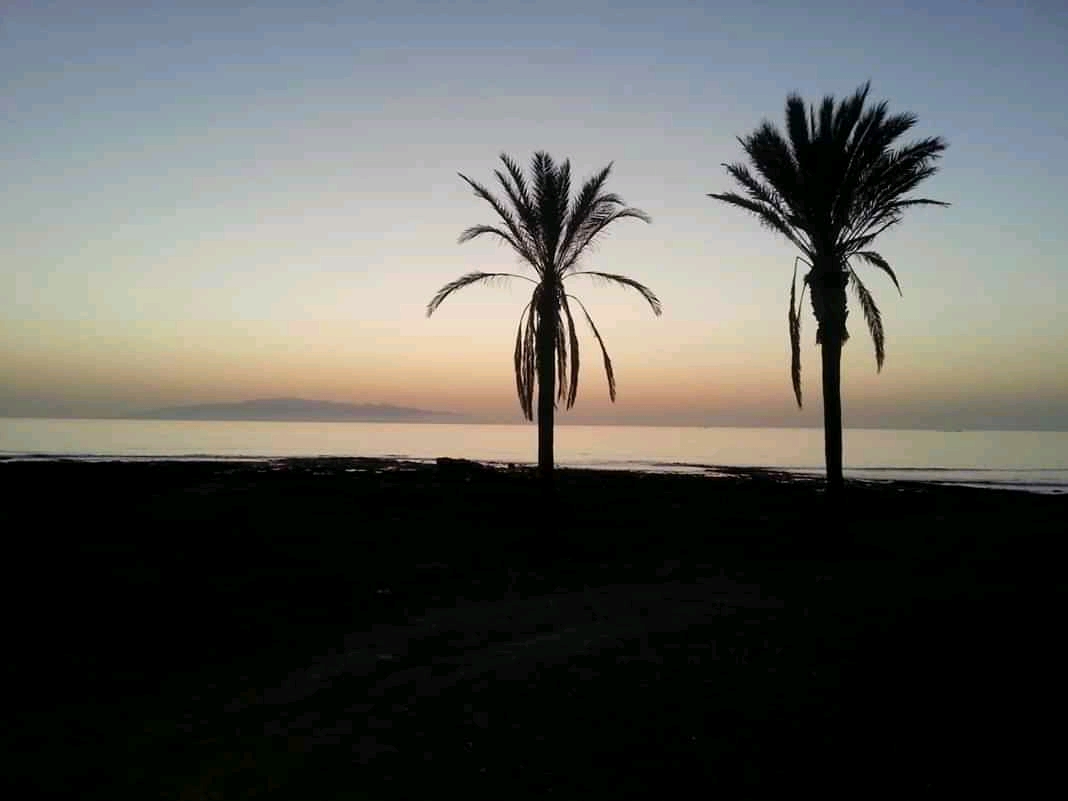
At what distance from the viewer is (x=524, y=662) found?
9.84 m

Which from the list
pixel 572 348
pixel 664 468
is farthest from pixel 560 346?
pixel 664 468

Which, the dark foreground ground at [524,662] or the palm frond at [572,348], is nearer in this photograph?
the dark foreground ground at [524,662]

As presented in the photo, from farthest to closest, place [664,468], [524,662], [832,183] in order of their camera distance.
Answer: [664,468] < [832,183] < [524,662]

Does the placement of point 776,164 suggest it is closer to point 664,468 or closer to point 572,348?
point 572,348

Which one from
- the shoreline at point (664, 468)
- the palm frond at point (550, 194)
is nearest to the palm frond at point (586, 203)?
the palm frond at point (550, 194)

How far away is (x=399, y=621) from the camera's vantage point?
12.5 metres

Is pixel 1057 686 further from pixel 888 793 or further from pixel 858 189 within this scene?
pixel 858 189

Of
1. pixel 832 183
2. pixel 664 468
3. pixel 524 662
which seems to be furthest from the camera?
pixel 664 468

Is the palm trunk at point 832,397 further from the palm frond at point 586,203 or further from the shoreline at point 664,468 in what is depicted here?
the shoreline at point 664,468

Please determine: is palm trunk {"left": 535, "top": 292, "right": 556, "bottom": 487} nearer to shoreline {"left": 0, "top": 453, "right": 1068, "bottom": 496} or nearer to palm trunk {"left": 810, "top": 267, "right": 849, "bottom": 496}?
palm trunk {"left": 810, "top": 267, "right": 849, "bottom": 496}

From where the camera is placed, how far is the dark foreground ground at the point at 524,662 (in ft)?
21.8

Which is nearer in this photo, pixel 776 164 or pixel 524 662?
pixel 524 662

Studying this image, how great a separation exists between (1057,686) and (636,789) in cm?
508

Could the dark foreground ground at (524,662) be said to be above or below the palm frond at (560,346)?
below
